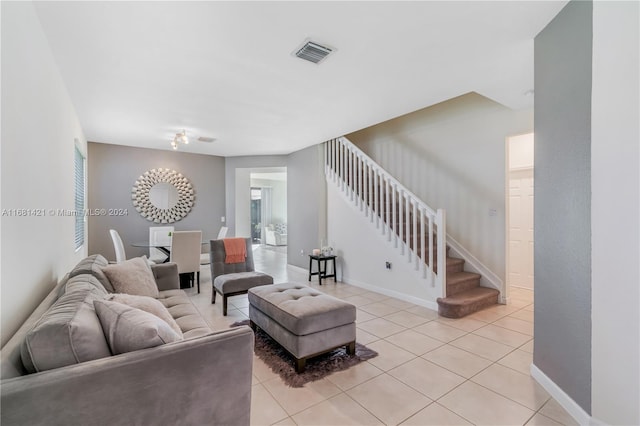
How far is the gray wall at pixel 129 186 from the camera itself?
18.6 feet

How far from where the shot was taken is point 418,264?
13.2 feet

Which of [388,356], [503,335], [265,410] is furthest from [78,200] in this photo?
[503,335]

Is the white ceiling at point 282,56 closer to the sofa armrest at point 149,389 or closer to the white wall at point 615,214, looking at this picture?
the white wall at point 615,214

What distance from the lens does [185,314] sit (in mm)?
2402

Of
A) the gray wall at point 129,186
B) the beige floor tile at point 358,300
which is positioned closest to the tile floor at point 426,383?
the beige floor tile at point 358,300

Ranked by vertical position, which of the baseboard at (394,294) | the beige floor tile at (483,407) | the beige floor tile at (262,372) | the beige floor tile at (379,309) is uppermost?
the baseboard at (394,294)

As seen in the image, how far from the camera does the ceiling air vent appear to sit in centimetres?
229

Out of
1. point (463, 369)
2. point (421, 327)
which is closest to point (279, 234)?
point (421, 327)

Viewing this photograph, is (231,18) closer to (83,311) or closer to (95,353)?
(83,311)

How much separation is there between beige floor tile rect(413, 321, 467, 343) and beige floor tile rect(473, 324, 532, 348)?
0.20m

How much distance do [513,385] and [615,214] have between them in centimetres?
137

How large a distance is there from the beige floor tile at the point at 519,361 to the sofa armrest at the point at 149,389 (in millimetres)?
2158

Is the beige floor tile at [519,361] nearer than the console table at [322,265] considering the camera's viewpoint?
Yes

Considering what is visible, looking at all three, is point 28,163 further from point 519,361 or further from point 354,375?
point 519,361
